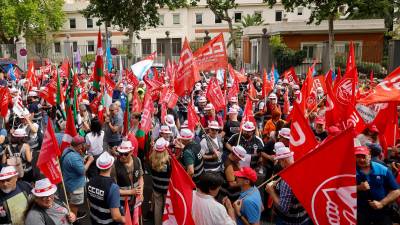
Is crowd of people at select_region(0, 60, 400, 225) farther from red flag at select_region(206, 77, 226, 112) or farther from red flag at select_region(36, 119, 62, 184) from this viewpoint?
red flag at select_region(206, 77, 226, 112)

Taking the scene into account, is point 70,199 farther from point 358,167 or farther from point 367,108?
point 367,108

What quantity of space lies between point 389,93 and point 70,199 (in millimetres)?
5025

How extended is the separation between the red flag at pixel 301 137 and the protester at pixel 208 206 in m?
1.63

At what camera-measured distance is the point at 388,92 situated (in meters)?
6.73

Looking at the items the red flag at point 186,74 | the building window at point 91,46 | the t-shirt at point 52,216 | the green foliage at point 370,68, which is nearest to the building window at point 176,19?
the building window at point 91,46

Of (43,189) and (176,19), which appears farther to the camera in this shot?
(176,19)

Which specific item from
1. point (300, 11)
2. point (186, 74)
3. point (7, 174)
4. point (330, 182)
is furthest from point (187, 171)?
point (300, 11)

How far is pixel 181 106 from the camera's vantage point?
11773 mm

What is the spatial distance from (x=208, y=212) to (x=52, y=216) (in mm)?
1639

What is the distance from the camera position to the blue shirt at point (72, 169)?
6039 millimetres

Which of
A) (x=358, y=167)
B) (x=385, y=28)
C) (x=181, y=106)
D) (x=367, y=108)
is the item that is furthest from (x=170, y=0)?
(x=358, y=167)

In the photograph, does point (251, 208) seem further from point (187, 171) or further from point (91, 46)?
point (91, 46)

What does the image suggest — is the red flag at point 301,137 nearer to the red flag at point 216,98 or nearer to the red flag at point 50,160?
the red flag at point 50,160

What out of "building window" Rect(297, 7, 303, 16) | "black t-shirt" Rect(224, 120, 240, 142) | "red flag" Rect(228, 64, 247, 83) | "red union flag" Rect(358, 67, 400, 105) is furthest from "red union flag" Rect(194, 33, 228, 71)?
"building window" Rect(297, 7, 303, 16)
